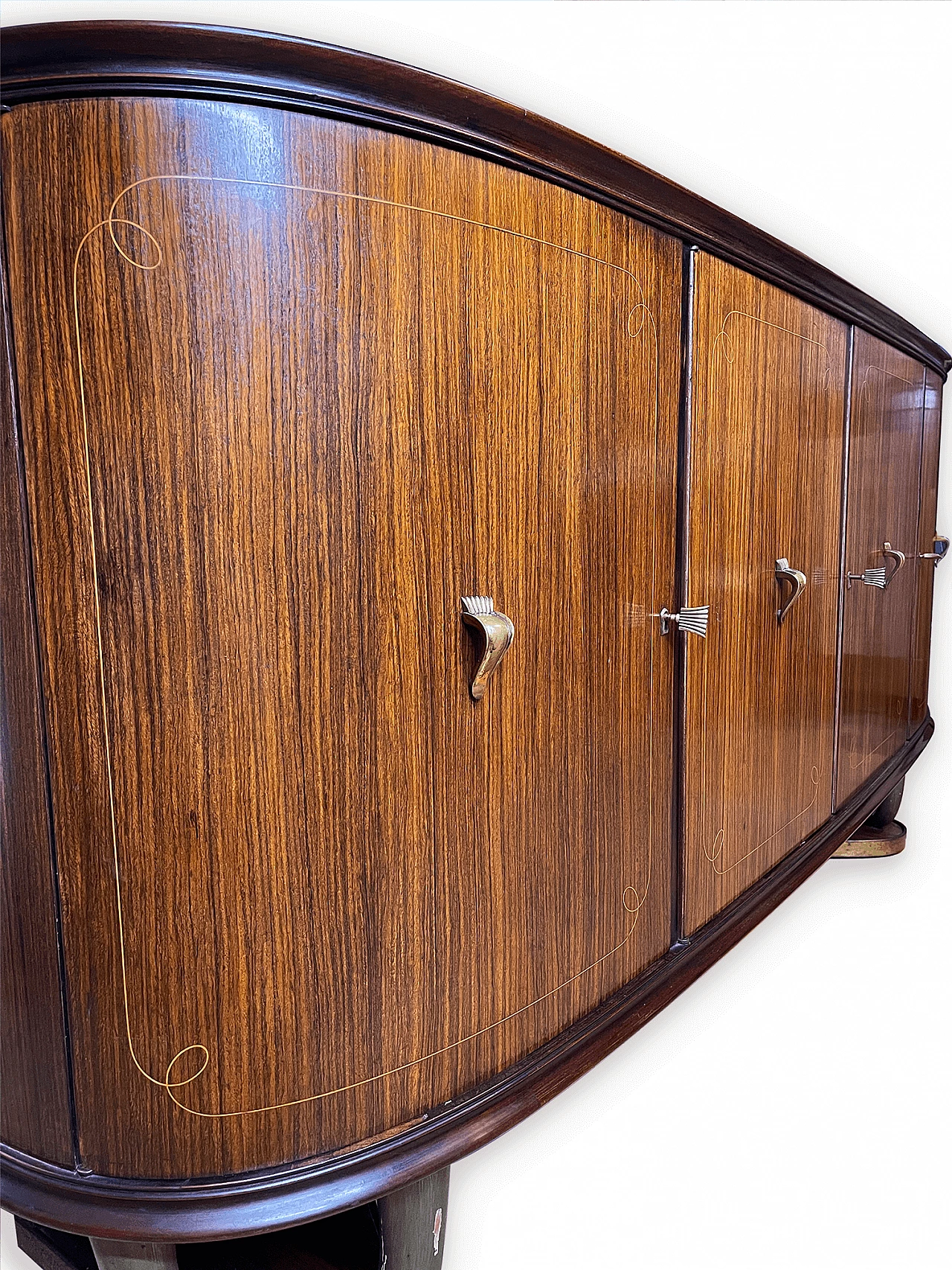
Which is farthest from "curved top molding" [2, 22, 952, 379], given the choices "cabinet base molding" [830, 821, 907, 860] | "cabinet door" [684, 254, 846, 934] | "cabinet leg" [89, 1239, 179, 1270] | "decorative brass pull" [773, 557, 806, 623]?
"cabinet base molding" [830, 821, 907, 860]

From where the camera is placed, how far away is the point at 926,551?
293 cm

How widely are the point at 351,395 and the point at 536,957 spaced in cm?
76

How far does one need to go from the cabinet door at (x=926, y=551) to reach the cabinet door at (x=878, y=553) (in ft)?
0.21

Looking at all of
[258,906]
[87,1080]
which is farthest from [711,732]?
[87,1080]

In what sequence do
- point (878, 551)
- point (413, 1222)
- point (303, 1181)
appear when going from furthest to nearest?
point (878, 551) → point (413, 1222) → point (303, 1181)

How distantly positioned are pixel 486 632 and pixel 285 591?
0.25m

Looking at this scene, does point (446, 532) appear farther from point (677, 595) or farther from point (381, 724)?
point (677, 595)

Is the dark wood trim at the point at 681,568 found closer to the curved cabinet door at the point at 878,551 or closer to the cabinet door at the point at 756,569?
the cabinet door at the point at 756,569

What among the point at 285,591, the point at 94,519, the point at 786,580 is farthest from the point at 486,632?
the point at 786,580

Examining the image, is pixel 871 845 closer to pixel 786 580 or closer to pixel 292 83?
pixel 786 580

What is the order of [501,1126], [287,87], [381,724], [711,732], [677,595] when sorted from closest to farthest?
[287,87], [381,724], [501,1126], [677,595], [711,732]

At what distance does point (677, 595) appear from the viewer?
152 cm

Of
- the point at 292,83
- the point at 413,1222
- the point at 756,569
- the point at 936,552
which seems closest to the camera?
the point at 292,83

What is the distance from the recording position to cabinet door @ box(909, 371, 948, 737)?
9.27 feet
